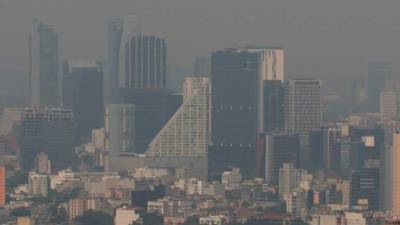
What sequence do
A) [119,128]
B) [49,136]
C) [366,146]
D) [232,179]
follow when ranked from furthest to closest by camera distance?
[119,128], [49,136], [232,179], [366,146]

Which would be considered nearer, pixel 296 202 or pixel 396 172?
pixel 296 202

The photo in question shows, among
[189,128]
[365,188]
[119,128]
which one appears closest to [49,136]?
[119,128]

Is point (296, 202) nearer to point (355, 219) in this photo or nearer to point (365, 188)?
point (365, 188)

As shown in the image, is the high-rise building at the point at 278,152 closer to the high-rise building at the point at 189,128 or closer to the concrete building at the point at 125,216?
the high-rise building at the point at 189,128

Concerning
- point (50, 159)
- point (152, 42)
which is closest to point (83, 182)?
point (50, 159)

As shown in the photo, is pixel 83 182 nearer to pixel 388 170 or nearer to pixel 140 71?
pixel 388 170

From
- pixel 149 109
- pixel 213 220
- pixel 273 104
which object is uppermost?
pixel 273 104
